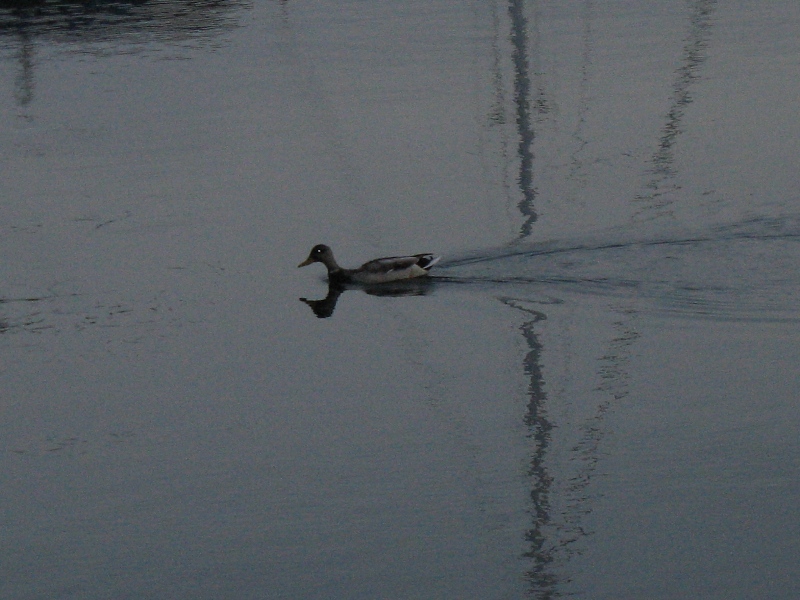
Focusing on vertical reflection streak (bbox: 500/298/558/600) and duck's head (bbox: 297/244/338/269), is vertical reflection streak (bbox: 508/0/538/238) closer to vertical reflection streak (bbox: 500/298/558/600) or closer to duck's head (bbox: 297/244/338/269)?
duck's head (bbox: 297/244/338/269)

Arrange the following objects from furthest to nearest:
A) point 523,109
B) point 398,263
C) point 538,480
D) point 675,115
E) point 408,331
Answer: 1. point 523,109
2. point 675,115
3. point 398,263
4. point 408,331
5. point 538,480

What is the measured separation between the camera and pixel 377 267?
12859mm

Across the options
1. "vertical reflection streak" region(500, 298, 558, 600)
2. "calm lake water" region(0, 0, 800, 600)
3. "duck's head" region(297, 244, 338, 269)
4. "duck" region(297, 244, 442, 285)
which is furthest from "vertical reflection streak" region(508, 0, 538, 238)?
"vertical reflection streak" region(500, 298, 558, 600)

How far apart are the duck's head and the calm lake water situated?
295mm

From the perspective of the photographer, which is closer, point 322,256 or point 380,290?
point 380,290

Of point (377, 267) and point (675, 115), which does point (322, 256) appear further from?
point (675, 115)

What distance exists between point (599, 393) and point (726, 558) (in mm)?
2535

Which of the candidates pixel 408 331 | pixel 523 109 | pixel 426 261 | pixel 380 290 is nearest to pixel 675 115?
pixel 523 109

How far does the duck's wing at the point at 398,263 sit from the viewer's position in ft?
41.8

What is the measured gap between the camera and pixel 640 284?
40.7 ft

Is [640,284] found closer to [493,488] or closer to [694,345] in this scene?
[694,345]

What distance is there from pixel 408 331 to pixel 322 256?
1820 mm

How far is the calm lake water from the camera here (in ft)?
25.6

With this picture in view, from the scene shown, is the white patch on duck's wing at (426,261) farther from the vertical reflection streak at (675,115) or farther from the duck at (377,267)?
the vertical reflection streak at (675,115)
